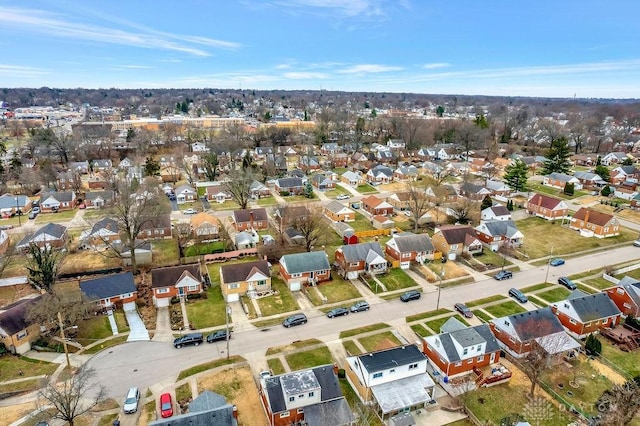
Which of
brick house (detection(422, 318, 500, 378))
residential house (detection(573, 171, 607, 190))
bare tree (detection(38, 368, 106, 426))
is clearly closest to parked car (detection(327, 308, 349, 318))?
brick house (detection(422, 318, 500, 378))

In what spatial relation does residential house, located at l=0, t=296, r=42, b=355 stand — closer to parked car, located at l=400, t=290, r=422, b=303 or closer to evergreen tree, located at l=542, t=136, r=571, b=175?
parked car, located at l=400, t=290, r=422, b=303

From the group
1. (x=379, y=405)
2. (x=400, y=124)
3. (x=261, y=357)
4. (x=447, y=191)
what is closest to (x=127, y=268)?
(x=261, y=357)

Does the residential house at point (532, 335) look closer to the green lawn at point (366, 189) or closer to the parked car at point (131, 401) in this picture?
the parked car at point (131, 401)

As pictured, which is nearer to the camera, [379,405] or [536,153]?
[379,405]


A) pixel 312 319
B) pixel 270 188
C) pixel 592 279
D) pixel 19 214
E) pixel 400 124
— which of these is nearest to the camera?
pixel 312 319

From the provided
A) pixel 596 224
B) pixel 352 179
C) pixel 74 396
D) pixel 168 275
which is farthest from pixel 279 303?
pixel 352 179

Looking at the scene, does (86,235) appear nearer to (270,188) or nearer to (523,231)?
(270,188)

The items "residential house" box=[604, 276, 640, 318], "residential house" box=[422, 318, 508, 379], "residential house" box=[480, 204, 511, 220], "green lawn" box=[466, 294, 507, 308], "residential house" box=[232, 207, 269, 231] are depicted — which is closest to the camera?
"residential house" box=[422, 318, 508, 379]
